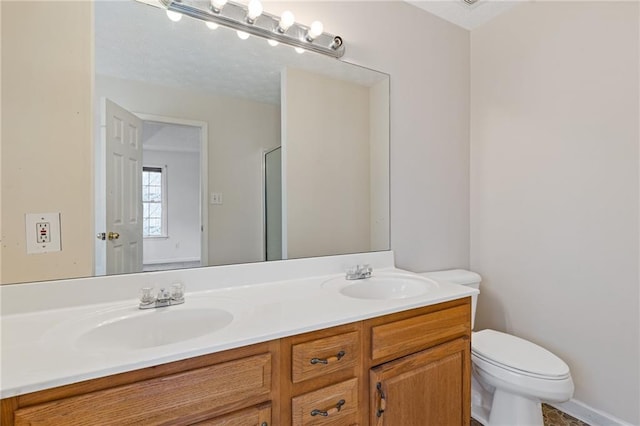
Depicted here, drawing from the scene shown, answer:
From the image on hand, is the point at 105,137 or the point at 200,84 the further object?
the point at 200,84

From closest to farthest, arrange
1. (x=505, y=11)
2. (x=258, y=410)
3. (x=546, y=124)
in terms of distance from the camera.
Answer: (x=258, y=410), (x=546, y=124), (x=505, y=11)

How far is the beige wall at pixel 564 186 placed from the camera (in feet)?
4.86

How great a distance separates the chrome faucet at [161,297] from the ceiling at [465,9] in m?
1.90

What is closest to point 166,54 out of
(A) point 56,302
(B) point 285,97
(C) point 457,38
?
(B) point 285,97

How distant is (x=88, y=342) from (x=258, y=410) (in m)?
0.49

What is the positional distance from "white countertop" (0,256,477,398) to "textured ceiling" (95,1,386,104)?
0.83 m

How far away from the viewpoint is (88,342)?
0.87 m

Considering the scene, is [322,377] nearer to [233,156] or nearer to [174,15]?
[233,156]

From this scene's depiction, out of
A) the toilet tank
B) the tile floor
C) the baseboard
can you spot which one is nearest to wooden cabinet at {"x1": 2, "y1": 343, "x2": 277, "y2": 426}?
the toilet tank

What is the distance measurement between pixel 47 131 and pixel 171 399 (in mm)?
930

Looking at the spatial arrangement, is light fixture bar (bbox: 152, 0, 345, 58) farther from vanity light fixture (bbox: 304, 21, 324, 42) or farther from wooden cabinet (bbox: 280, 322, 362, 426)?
wooden cabinet (bbox: 280, 322, 362, 426)

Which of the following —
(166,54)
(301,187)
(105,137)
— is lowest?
(301,187)

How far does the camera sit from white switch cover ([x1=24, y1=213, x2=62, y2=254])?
3.34 ft

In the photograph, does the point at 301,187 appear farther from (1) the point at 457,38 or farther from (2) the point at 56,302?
(1) the point at 457,38
